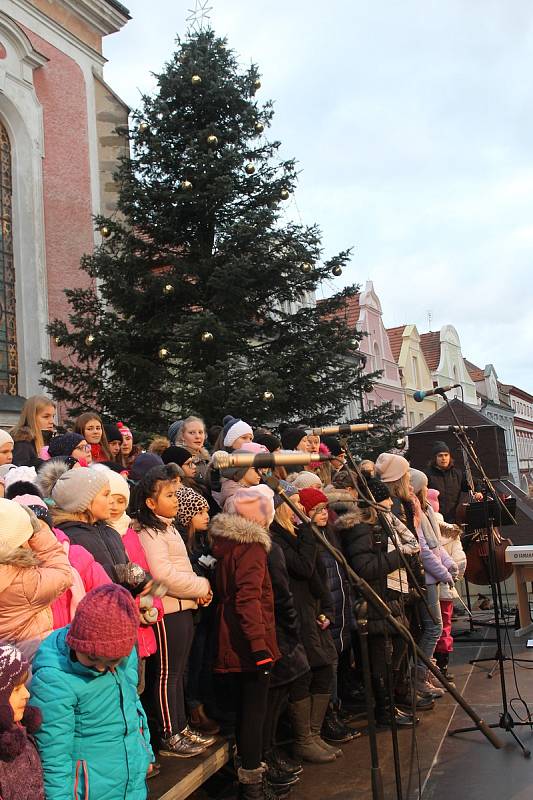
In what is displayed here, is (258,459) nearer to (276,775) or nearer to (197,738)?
(197,738)

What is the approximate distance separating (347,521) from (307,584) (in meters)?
0.77

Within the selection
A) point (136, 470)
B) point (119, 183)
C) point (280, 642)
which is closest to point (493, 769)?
point (280, 642)

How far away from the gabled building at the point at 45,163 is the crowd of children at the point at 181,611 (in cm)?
679

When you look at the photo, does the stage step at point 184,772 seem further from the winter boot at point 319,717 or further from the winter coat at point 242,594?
the winter boot at point 319,717

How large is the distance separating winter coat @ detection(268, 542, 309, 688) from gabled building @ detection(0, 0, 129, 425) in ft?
26.9

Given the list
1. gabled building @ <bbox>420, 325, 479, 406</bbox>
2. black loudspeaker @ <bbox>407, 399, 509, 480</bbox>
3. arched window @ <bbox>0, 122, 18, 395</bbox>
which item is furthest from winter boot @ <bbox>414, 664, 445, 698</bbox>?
gabled building @ <bbox>420, 325, 479, 406</bbox>

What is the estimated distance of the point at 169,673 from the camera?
444cm

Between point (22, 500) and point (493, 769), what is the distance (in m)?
3.41

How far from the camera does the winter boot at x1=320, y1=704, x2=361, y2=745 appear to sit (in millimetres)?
5520

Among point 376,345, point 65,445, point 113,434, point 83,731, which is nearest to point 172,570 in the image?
point 83,731

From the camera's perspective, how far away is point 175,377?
443 inches

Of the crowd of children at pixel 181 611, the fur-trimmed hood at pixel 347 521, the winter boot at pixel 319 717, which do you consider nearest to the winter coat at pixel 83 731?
the crowd of children at pixel 181 611

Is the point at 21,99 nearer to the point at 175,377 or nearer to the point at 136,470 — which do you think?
the point at 175,377

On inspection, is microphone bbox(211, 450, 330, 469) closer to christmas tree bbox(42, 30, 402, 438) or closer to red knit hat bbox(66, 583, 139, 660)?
red knit hat bbox(66, 583, 139, 660)
